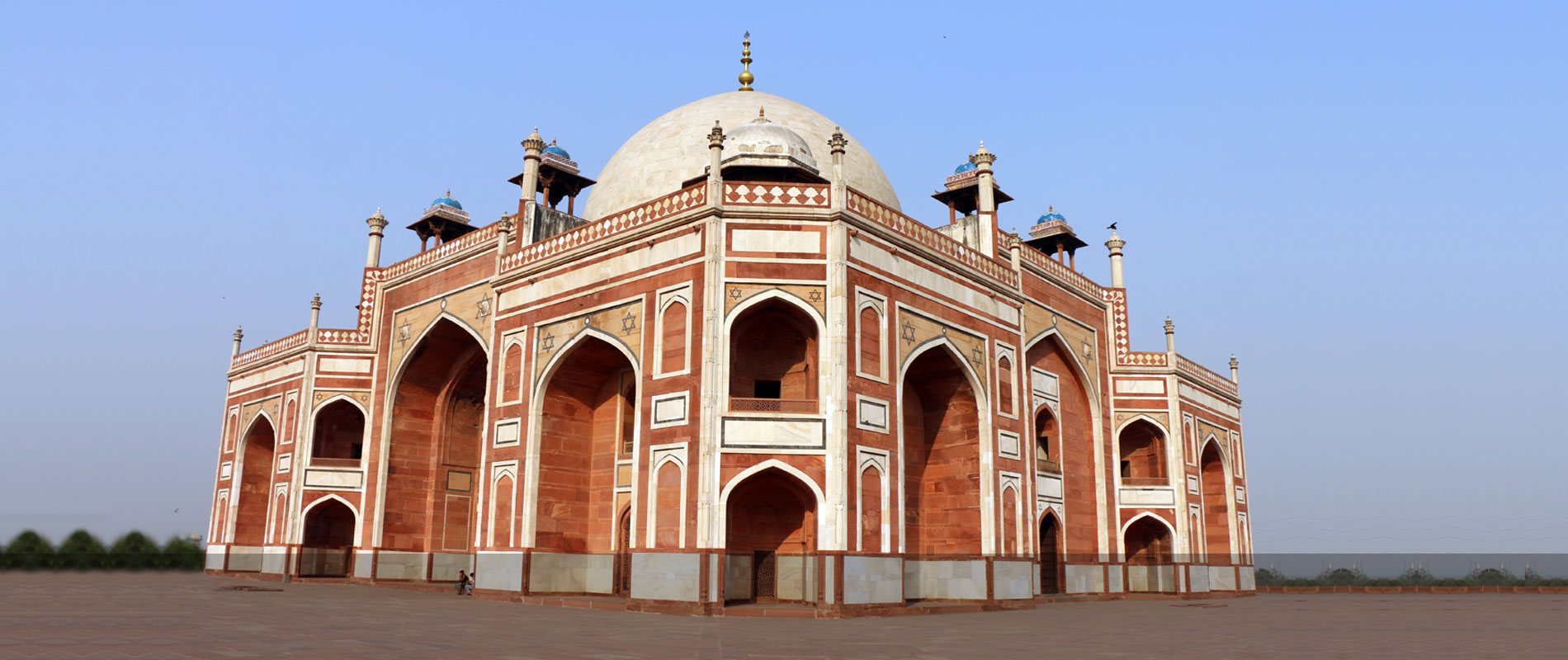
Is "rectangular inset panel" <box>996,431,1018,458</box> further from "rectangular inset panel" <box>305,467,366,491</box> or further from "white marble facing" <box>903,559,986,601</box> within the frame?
"rectangular inset panel" <box>305,467,366,491</box>

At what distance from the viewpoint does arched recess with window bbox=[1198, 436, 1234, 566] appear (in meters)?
31.0

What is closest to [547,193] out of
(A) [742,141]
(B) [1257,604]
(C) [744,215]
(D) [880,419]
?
(A) [742,141]

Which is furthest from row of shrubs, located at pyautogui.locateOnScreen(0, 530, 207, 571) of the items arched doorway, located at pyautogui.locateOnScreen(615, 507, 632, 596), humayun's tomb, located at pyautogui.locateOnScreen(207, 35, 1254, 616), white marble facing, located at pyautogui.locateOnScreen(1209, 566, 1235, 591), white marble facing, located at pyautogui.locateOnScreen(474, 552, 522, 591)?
white marble facing, located at pyautogui.locateOnScreen(1209, 566, 1235, 591)

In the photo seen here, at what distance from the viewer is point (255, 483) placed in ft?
105

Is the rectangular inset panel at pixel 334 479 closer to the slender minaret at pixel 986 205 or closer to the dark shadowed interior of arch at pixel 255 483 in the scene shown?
the dark shadowed interior of arch at pixel 255 483

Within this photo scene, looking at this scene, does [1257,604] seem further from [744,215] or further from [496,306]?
[496,306]

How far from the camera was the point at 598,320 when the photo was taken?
2014cm

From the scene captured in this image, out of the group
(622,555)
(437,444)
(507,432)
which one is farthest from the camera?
(437,444)

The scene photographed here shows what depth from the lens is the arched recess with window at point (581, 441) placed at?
20.8 metres

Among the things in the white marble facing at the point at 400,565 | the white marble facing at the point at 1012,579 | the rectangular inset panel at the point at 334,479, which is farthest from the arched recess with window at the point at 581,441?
the rectangular inset panel at the point at 334,479

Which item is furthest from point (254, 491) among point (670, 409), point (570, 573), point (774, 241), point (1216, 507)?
point (1216, 507)

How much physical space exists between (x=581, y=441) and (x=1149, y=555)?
16.6 m

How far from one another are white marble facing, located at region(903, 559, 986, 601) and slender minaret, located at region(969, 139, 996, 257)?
7.39m

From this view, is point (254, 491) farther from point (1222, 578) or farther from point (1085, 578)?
point (1222, 578)
